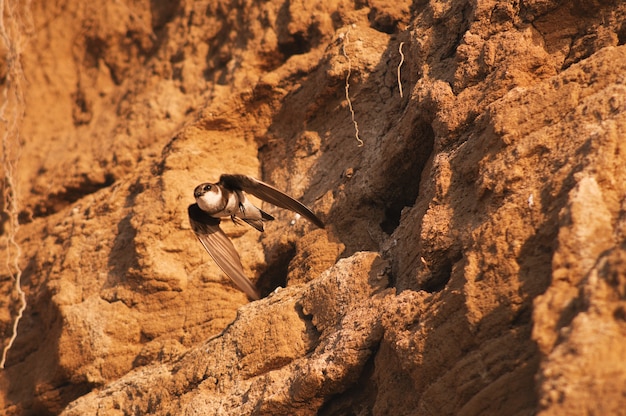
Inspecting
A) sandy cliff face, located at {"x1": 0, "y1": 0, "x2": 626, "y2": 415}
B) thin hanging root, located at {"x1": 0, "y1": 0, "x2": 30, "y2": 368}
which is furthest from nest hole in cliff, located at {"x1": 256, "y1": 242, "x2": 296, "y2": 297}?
thin hanging root, located at {"x1": 0, "y1": 0, "x2": 30, "y2": 368}

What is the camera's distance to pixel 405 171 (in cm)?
372

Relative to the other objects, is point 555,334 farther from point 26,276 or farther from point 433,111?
point 26,276

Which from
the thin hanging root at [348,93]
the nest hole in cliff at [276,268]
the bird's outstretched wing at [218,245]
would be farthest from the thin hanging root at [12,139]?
the thin hanging root at [348,93]

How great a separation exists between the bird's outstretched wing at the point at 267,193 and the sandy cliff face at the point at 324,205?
182mm

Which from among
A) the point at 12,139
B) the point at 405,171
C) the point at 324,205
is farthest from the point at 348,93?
the point at 12,139

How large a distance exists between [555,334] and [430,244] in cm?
78

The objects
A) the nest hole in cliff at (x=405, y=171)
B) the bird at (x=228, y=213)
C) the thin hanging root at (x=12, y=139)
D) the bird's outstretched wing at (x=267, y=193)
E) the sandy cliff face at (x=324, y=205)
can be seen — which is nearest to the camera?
the sandy cliff face at (x=324, y=205)

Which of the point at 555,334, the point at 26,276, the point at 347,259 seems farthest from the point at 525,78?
the point at 26,276

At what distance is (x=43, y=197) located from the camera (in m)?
5.21

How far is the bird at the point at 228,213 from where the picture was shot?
398cm

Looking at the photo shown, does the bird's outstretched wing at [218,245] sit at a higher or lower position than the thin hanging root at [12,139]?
lower

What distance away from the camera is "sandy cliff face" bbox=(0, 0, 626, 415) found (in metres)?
2.66

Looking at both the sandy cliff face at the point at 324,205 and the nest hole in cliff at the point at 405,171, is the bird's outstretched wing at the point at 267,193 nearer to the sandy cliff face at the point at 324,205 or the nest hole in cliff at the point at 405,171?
the sandy cliff face at the point at 324,205

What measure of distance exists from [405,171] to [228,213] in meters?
0.86
